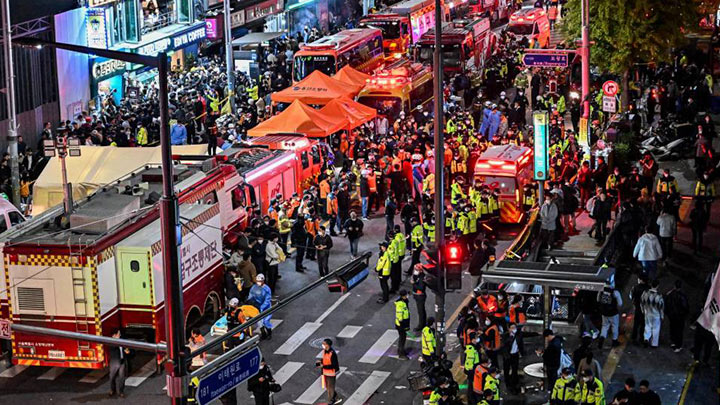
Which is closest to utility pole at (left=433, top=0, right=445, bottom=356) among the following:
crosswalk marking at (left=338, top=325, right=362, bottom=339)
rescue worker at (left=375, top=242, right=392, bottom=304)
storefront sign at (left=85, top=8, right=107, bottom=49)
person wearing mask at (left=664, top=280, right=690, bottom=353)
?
crosswalk marking at (left=338, top=325, right=362, bottom=339)

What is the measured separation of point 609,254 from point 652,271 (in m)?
1.45

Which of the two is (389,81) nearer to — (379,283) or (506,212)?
(506,212)

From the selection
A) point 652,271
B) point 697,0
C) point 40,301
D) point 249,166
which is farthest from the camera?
point 697,0

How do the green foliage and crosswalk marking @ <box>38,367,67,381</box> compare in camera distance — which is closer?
crosswalk marking @ <box>38,367,67,381</box>

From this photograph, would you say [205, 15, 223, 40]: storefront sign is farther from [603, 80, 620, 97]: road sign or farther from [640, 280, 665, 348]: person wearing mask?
[640, 280, 665, 348]: person wearing mask

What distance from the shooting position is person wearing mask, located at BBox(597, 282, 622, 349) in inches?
1035

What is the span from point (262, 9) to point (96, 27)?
1990 cm

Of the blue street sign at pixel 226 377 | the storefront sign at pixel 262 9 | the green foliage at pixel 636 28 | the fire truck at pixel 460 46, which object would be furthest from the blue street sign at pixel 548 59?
the storefront sign at pixel 262 9

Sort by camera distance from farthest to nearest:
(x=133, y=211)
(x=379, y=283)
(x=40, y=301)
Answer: (x=379, y=283)
(x=133, y=211)
(x=40, y=301)

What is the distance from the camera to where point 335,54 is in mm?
52156

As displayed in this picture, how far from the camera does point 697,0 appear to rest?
4553 cm

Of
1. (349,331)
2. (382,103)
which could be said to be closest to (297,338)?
(349,331)

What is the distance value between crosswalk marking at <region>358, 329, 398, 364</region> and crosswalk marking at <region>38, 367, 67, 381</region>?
617 centimetres


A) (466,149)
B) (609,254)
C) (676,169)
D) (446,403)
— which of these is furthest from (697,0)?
(446,403)
